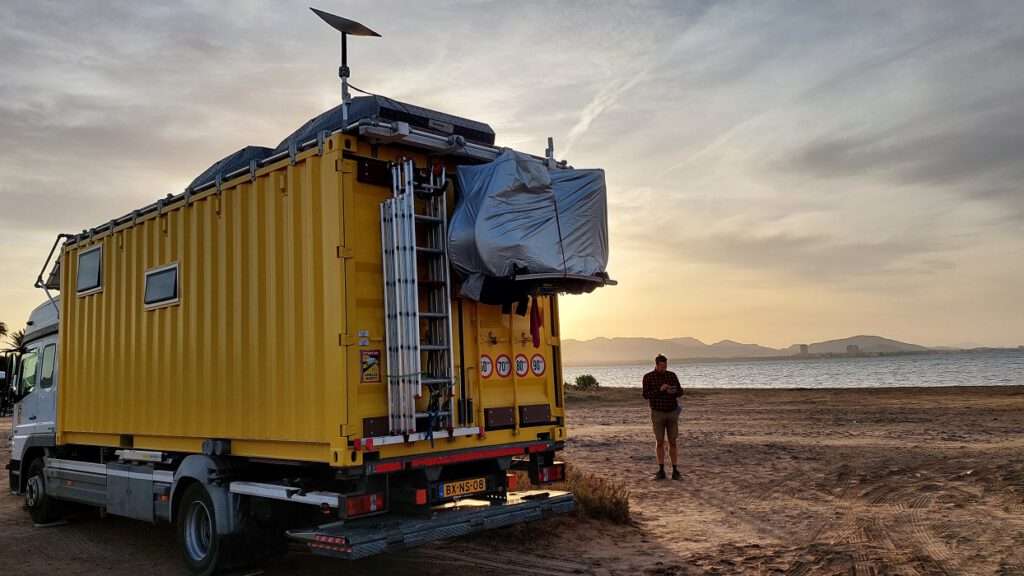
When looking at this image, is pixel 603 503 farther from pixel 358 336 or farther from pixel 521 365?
pixel 358 336

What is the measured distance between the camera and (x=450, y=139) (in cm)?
706

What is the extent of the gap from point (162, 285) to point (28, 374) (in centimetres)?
472

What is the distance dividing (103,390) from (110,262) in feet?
5.02

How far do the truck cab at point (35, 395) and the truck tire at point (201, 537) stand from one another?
4177 mm

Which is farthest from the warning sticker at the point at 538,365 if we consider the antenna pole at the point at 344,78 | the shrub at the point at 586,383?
the shrub at the point at 586,383

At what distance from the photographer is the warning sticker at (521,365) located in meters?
7.57

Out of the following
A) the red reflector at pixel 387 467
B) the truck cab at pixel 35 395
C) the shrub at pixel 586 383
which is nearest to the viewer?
the red reflector at pixel 387 467

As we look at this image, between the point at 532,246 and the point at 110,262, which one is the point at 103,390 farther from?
the point at 532,246

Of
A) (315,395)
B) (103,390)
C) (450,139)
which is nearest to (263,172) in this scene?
(450,139)

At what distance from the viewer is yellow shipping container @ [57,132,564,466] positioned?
6328 millimetres

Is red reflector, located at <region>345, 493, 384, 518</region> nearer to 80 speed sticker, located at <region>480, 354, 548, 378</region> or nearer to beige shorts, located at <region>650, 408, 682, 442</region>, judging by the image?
80 speed sticker, located at <region>480, 354, 548, 378</region>

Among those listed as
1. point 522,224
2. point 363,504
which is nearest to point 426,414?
point 363,504

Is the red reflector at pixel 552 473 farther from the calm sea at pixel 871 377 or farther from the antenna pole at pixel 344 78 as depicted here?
the calm sea at pixel 871 377

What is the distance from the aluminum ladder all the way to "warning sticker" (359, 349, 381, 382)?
0.30ft
